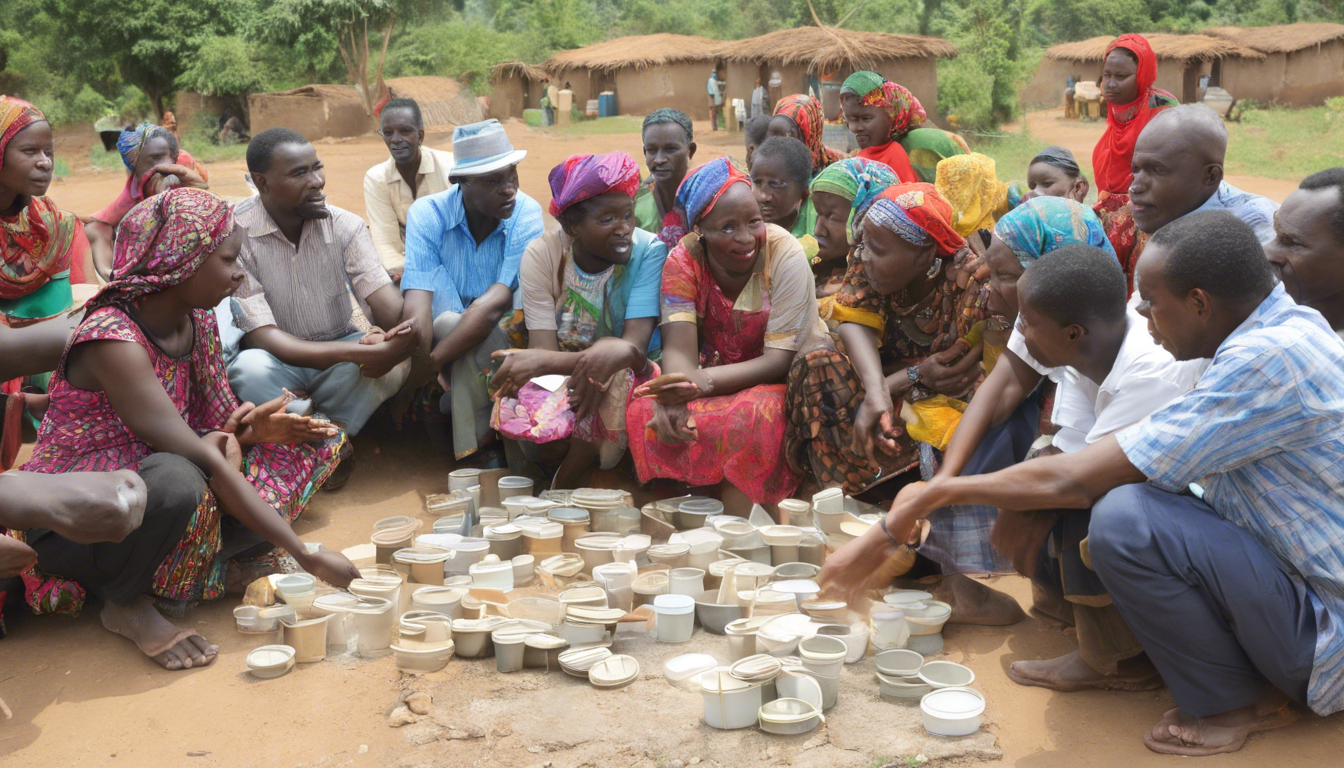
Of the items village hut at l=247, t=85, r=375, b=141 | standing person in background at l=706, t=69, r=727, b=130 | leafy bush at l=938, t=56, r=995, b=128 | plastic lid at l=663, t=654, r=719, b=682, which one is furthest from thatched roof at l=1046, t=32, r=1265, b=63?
plastic lid at l=663, t=654, r=719, b=682

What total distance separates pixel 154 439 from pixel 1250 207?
374cm

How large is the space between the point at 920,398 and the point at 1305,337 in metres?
1.59

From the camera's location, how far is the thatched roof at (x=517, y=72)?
87.7 feet

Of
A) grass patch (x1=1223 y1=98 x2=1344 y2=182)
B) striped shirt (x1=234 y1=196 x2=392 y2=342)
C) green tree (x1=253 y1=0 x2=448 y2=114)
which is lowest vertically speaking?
grass patch (x1=1223 y1=98 x2=1344 y2=182)

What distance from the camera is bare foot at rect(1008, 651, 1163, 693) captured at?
2.73m

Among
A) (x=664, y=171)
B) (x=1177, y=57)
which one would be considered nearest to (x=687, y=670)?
(x=664, y=171)

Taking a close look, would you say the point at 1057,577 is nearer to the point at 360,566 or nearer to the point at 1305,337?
the point at 1305,337

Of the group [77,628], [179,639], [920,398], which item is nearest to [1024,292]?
[920,398]

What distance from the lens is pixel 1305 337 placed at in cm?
221

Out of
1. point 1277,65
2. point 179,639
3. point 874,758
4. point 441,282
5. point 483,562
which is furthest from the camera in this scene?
point 1277,65

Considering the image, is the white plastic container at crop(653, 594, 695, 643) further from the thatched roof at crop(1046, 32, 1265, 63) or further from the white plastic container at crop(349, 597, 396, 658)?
the thatched roof at crop(1046, 32, 1265, 63)

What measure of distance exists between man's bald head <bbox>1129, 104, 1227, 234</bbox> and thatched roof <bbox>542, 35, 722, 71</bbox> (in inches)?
840

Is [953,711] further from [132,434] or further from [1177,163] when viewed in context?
[132,434]

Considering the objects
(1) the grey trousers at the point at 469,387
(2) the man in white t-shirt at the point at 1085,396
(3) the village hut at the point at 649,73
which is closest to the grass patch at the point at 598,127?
(3) the village hut at the point at 649,73
